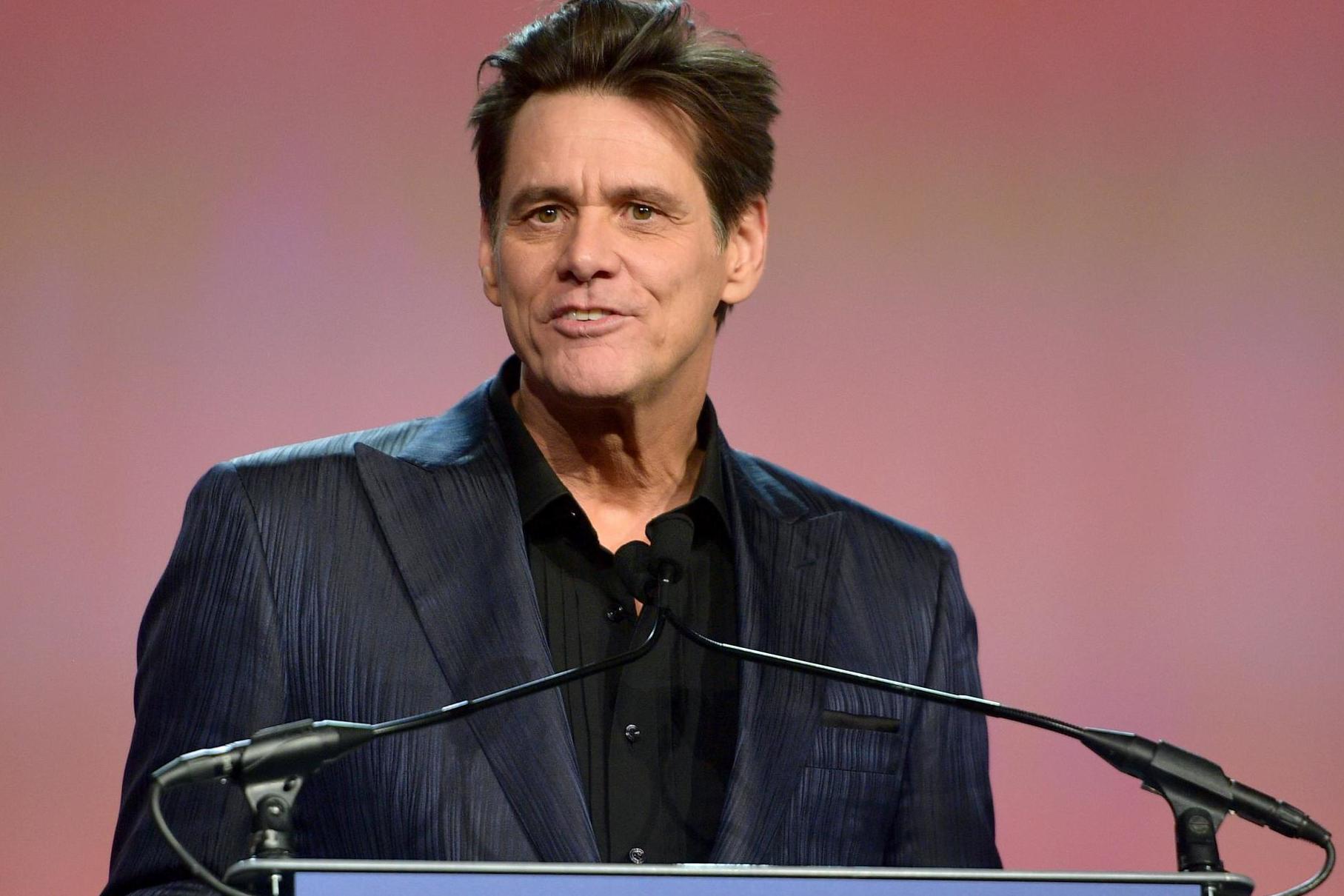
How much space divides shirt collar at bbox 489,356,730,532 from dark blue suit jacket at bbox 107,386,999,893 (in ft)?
0.09

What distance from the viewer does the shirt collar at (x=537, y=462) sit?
218 centimetres

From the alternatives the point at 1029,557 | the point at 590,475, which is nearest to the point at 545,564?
the point at 590,475

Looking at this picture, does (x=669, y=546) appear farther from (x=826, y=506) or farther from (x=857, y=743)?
(x=826, y=506)

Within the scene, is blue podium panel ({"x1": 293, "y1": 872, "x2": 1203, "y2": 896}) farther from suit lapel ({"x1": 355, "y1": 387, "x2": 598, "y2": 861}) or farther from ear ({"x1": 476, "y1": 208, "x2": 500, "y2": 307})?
ear ({"x1": 476, "y1": 208, "x2": 500, "y2": 307})

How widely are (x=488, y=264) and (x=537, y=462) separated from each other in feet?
1.02

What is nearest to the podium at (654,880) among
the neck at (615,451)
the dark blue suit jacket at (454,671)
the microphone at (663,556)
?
the microphone at (663,556)

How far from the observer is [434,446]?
7.29ft

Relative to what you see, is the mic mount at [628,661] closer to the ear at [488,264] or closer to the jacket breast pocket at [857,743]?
the jacket breast pocket at [857,743]

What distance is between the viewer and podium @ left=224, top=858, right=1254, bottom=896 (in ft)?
3.99

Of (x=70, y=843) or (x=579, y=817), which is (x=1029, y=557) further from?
(x=70, y=843)

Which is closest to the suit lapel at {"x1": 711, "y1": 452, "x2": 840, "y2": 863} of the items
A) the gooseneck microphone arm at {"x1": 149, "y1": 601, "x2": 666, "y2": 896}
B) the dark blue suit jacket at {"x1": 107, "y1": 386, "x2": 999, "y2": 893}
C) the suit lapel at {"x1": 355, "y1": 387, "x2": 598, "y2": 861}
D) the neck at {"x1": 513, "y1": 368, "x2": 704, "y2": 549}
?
the dark blue suit jacket at {"x1": 107, "y1": 386, "x2": 999, "y2": 893}

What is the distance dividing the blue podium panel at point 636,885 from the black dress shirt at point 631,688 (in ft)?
2.43

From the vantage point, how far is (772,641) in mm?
2191

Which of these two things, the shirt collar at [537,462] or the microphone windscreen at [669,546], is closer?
the microphone windscreen at [669,546]
